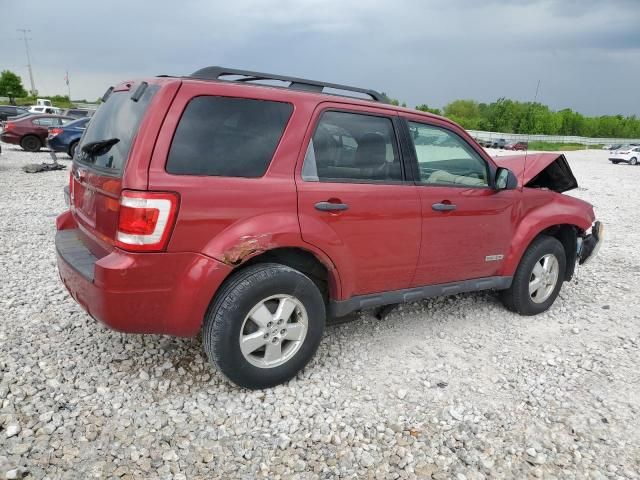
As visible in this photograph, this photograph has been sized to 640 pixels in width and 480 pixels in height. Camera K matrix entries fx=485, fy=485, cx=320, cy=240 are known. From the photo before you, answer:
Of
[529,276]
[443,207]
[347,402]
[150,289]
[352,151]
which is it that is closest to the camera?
[150,289]

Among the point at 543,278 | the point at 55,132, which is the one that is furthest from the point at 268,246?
the point at 55,132

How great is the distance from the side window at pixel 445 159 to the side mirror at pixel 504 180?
0.31 ft

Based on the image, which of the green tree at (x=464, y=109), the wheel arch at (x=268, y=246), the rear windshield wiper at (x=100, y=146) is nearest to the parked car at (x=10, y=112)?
the rear windshield wiper at (x=100, y=146)

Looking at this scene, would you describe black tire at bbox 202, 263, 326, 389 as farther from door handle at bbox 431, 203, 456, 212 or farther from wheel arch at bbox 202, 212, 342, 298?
door handle at bbox 431, 203, 456, 212

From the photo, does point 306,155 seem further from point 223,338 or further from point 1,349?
point 1,349

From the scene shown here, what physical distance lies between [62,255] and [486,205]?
3.08 meters

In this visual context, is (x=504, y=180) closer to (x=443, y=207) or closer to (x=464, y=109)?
(x=443, y=207)

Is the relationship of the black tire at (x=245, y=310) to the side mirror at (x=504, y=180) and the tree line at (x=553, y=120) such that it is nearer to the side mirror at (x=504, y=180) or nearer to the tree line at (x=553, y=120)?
the side mirror at (x=504, y=180)

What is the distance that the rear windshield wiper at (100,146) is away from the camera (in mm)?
2857

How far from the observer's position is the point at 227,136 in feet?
9.07

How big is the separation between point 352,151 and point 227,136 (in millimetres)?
882

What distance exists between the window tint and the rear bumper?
51 cm

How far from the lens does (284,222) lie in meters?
2.86

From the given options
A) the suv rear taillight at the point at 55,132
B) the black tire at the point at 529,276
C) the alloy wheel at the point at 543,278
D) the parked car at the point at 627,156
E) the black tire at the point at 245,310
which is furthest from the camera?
the parked car at the point at 627,156
